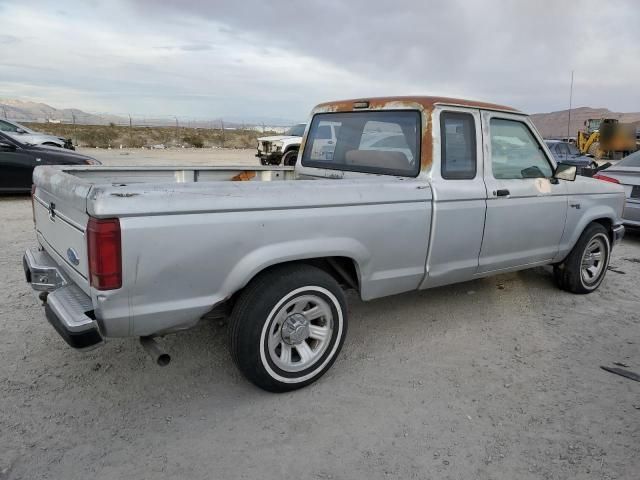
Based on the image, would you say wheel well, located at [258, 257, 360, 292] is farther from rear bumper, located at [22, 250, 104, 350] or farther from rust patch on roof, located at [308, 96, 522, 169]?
rear bumper, located at [22, 250, 104, 350]

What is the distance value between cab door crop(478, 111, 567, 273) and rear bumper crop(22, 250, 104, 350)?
115 inches

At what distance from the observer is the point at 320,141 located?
186 inches

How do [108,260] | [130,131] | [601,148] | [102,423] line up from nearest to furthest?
[108,260] < [102,423] < [601,148] < [130,131]

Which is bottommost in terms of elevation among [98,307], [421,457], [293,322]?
[421,457]

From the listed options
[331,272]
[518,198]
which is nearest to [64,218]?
[331,272]

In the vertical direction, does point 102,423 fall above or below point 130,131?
below

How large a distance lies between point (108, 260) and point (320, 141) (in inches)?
108

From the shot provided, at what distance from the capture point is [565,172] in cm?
444

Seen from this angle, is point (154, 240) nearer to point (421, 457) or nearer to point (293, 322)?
point (293, 322)

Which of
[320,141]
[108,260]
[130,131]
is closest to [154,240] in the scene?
[108,260]

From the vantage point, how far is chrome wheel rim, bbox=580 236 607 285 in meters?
5.23

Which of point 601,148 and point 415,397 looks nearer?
point 415,397

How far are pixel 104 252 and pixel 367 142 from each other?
248cm

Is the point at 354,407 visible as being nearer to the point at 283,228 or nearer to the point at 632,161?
the point at 283,228
